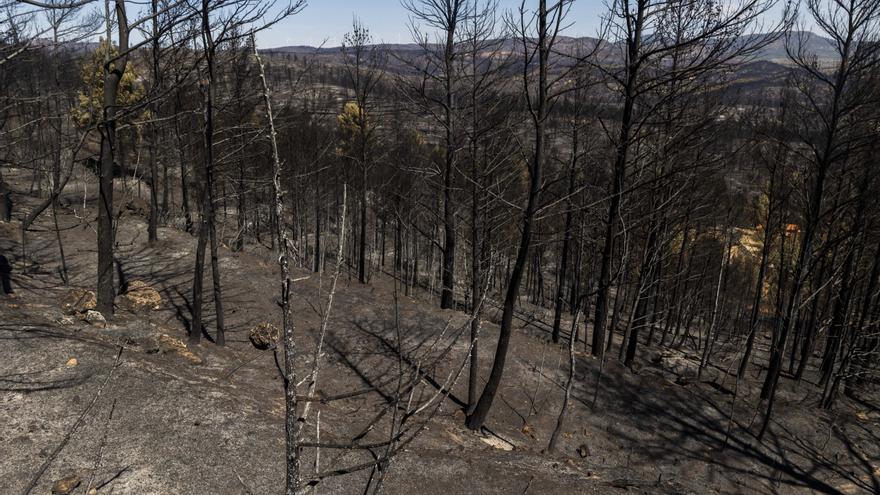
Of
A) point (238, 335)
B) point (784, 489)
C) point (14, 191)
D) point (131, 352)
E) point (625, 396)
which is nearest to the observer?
point (131, 352)

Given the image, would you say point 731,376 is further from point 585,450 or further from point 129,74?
point 129,74

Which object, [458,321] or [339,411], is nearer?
[339,411]

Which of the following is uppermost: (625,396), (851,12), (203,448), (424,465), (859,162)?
(851,12)

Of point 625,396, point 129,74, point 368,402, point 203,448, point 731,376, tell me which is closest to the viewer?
point 203,448

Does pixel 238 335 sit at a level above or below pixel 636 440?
above

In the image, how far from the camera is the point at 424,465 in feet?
25.3

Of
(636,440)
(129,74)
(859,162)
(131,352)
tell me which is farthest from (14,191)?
(859,162)

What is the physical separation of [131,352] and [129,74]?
29987 millimetres

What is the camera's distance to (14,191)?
97.6ft

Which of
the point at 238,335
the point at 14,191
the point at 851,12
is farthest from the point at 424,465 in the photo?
the point at 14,191

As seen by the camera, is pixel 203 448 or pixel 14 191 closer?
pixel 203 448

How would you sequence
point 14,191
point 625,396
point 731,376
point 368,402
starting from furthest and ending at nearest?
1. point 14,191
2. point 731,376
3. point 625,396
4. point 368,402

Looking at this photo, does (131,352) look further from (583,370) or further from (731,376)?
(731,376)

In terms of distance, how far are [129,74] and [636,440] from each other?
117 feet
